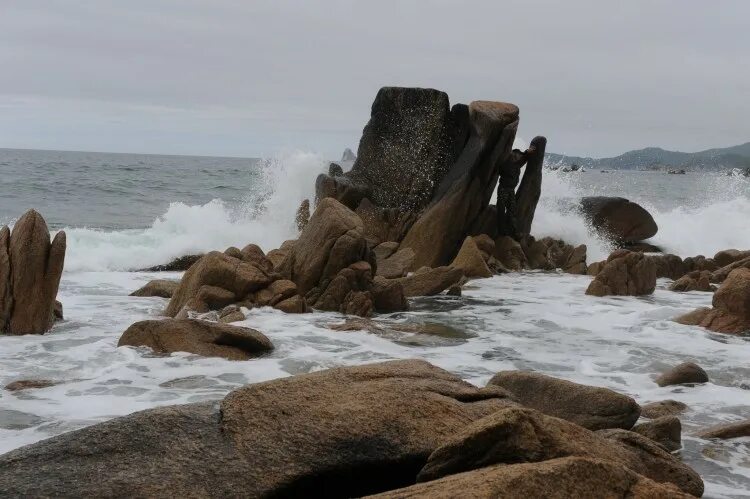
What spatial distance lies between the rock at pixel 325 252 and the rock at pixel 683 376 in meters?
5.60

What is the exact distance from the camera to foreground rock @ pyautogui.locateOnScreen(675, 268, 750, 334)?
10.8 metres

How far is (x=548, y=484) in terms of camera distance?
3.05m

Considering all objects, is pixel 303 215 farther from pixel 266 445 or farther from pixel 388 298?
pixel 266 445

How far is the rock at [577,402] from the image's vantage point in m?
5.73

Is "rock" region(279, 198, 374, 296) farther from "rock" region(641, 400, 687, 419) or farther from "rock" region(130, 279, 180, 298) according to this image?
"rock" region(641, 400, 687, 419)

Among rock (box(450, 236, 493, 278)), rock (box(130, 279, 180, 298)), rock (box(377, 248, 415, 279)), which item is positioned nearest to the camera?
rock (box(130, 279, 180, 298))

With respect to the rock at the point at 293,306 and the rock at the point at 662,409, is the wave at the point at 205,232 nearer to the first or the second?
the rock at the point at 293,306

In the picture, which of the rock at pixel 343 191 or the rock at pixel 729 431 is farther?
the rock at pixel 343 191

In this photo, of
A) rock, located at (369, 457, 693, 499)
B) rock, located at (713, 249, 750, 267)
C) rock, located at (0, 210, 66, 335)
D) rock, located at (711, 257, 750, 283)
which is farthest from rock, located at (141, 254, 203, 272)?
rock, located at (369, 457, 693, 499)

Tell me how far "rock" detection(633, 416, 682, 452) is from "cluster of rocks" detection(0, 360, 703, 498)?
1.19 m

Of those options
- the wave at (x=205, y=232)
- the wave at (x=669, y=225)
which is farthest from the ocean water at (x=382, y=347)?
the wave at (x=669, y=225)

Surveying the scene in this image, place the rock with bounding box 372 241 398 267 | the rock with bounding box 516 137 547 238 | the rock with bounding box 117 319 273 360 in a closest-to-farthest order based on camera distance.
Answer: the rock with bounding box 117 319 273 360
the rock with bounding box 372 241 398 267
the rock with bounding box 516 137 547 238

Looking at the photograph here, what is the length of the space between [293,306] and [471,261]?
6.08m

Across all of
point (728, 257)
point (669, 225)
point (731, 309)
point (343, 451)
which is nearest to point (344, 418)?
point (343, 451)
